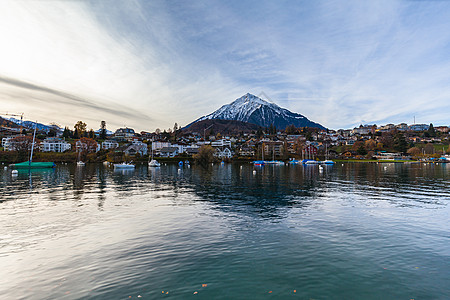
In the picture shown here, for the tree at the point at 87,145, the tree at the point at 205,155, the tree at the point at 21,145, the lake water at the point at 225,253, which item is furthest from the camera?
the tree at the point at 87,145

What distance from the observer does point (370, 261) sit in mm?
12570

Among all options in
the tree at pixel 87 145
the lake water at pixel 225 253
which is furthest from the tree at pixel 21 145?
the lake water at pixel 225 253

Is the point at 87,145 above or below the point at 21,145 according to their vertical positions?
above

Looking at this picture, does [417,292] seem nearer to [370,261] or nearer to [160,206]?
[370,261]

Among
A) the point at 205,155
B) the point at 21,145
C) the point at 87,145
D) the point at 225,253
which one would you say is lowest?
the point at 225,253

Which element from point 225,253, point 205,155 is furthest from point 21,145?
point 225,253

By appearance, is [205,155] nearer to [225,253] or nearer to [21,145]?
[21,145]

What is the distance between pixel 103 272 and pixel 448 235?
2211 centimetres

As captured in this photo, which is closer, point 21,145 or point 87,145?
point 21,145

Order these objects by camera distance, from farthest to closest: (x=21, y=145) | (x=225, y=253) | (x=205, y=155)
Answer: (x=205, y=155) → (x=21, y=145) → (x=225, y=253)

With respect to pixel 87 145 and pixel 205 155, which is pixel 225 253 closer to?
pixel 205 155

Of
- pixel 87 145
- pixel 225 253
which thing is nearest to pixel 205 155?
pixel 87 145

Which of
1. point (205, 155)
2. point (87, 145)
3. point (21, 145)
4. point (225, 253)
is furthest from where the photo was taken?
point (87, 145)

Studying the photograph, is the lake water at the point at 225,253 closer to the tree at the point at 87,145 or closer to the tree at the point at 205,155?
the tree at the point at 205,155
